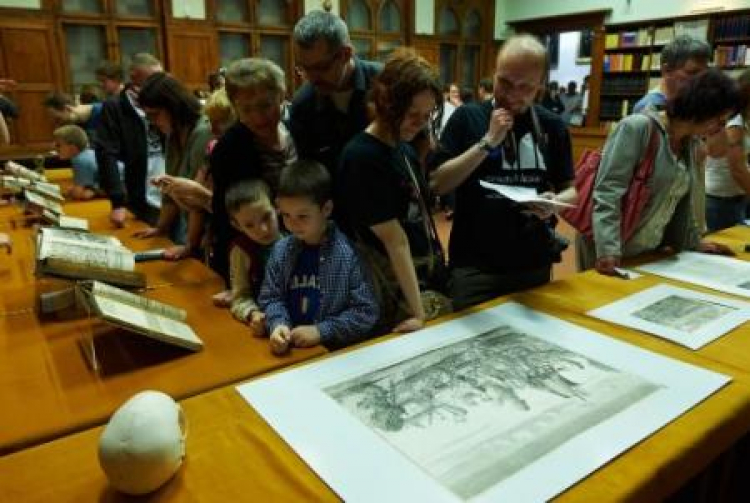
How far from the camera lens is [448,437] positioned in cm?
86

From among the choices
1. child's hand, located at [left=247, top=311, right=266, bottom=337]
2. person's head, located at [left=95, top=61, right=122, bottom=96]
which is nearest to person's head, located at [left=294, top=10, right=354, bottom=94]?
child's hand, located at [left=247, top=311, right=266, bottom=337]

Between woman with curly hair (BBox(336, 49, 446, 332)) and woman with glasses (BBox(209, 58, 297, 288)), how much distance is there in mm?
294

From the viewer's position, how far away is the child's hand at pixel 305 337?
3.99 feet

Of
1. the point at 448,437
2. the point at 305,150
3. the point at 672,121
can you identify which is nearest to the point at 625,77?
the point at 672,121

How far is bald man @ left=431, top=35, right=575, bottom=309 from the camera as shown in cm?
159

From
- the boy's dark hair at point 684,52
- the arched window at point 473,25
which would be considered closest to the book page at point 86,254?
the boy's dark hair at point 684,52

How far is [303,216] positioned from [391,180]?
221mm

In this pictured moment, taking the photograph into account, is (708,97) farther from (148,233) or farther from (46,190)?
(46,190)

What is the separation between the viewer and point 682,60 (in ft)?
8.00

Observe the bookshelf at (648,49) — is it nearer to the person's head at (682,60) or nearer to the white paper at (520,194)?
the person's head at (682,60)

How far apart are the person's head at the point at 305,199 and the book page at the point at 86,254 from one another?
55 cm

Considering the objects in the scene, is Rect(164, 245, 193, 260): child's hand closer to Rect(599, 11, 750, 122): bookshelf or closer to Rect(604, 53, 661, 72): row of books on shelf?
Rect(599, 11, 750, 122): bookshelf

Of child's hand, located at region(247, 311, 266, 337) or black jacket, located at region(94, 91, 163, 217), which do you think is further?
black jacket, located at region(94, 91, 163, 217)

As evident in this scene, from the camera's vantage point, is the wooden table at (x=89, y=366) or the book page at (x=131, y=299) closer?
the wooden table at (x=89, y=366)
